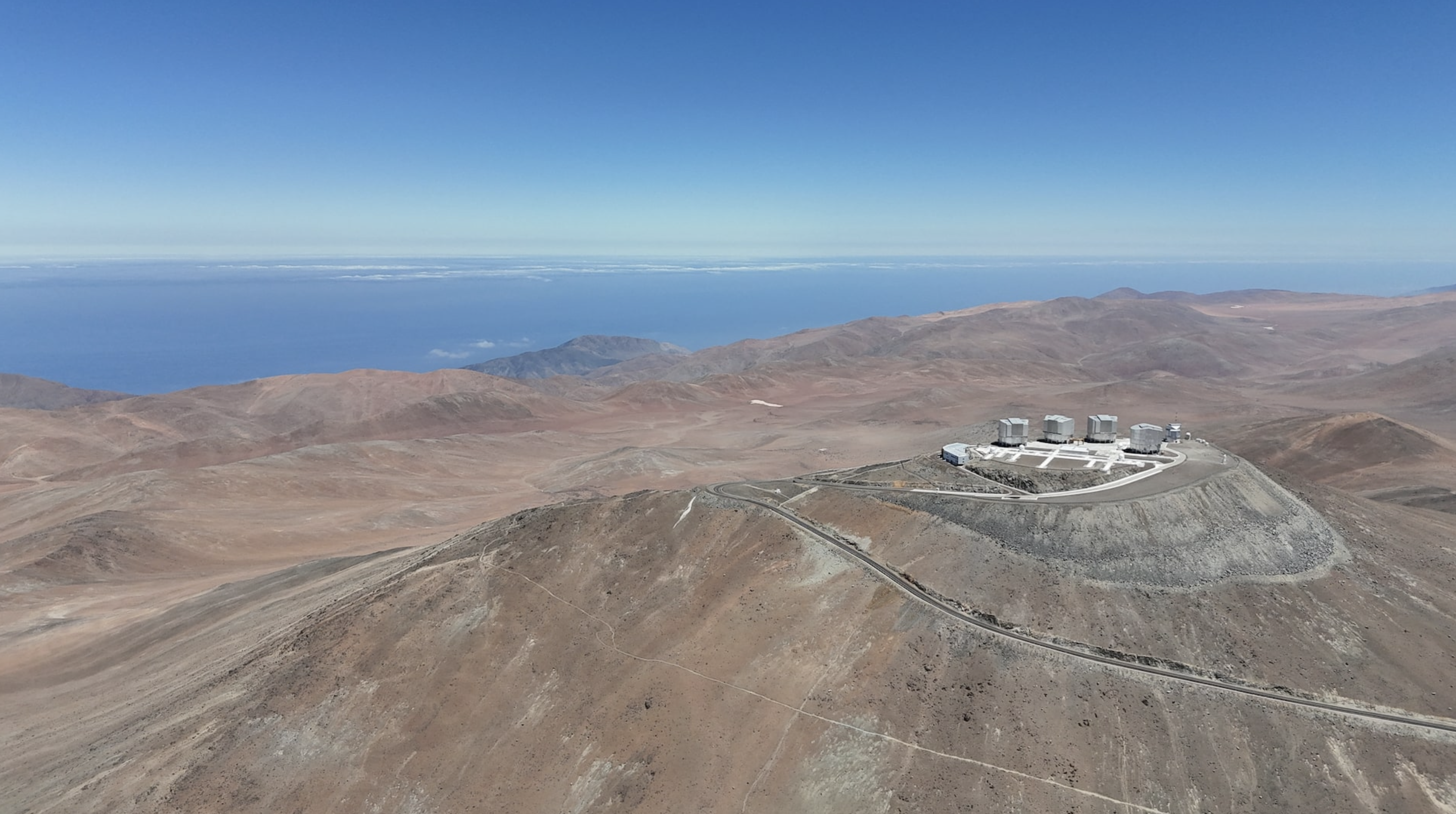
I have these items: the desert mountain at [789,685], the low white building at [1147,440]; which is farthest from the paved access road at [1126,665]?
the low white building at [1147,440]

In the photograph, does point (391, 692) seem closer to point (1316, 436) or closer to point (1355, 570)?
point (1355, 570)

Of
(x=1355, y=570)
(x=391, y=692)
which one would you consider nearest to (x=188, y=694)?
(x=391, y=692)

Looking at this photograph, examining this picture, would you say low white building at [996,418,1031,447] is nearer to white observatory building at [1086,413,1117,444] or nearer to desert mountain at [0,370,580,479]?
white observatory building at [1086,413,1117,444]

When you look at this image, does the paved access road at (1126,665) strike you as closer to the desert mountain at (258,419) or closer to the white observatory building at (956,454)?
the white observatory building at (956,454)

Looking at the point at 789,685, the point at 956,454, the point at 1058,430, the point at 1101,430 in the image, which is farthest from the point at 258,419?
the point at 1101,430

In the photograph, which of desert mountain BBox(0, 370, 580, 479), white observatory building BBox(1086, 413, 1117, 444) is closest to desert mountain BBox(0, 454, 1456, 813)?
white observatory building BBox(1086, 413, 1117, 444)

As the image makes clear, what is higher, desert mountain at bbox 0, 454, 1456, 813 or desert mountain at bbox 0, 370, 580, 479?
desert mountain at bbox 0, 454, 1456, 813
